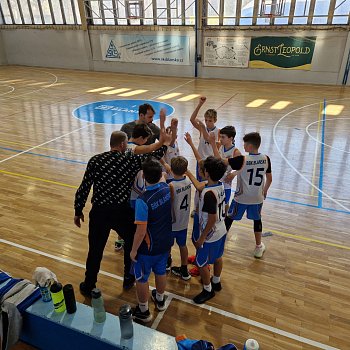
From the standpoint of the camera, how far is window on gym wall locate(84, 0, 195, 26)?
57.4 feet

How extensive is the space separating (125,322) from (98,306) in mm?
311

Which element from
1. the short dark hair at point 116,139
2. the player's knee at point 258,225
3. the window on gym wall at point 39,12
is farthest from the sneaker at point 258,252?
the window on gym wall at point 39,12

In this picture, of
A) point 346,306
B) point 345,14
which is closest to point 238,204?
point 346,306

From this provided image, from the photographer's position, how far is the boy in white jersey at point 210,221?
300cm

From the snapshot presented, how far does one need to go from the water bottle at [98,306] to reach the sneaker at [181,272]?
50.7 inches

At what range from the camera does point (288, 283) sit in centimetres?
385

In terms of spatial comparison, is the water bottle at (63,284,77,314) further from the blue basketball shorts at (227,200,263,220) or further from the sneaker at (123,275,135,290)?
the blue basketball shorts at (227,200,263,220)

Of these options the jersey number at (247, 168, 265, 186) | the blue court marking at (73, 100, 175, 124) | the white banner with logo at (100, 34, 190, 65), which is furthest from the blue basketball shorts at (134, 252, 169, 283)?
the white banner with logo at (100, 34, 190, 65)

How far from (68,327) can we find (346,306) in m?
2.98

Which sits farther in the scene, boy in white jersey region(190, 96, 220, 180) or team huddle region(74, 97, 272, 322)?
boy in white jersey region(190, 96, 220, 180)

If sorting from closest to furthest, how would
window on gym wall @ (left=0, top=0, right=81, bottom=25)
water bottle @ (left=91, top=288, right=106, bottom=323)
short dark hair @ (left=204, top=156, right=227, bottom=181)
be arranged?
water bottle @ (left=91, top=288, right=106, bottom=323) < short dark hair @ (left=204, top=156, right=227, bottom=181) < window on gym wall @ (left=0, top=0, right=81, bottom=25)

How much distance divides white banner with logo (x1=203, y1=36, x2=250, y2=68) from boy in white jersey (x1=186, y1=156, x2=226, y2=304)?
15.3 metres

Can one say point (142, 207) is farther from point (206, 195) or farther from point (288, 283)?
point (288, 283)

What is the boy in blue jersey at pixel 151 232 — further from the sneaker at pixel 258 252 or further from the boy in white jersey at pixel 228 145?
the sneaker at pixel 258 252
